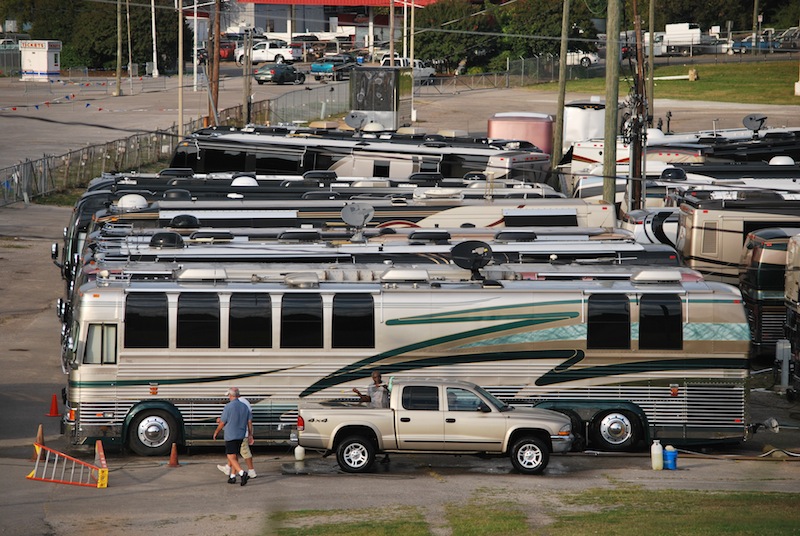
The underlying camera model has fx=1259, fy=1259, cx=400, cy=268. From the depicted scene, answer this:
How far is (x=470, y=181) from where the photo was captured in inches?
1332

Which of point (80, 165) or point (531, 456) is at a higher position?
point (80, 165)

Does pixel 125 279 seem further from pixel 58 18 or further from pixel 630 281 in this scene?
pixel 58 18

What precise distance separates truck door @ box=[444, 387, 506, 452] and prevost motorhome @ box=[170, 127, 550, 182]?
791 inches

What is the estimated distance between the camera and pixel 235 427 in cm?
1770

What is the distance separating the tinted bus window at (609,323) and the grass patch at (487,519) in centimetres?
444

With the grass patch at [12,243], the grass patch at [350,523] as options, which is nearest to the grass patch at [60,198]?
the grass patch at [12,243]

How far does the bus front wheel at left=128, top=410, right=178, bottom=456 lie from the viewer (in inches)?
765

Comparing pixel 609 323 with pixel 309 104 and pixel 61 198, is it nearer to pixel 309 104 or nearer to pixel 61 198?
pixel 61 198

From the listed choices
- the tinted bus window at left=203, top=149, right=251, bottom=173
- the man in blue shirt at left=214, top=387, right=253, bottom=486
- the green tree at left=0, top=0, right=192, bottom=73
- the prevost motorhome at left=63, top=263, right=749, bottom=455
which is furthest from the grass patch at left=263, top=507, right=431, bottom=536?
the green tree at left=0, top=0, right=192, bottom=73

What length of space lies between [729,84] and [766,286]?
62284 mm

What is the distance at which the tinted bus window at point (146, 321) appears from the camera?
19188 mm

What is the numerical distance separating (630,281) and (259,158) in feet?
74.9

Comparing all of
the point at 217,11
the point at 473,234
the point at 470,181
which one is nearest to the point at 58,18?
the point at 217,11

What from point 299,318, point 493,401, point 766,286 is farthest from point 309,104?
point 493,401
